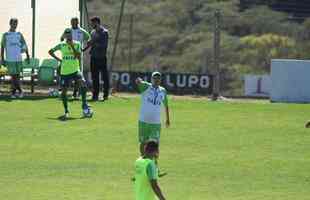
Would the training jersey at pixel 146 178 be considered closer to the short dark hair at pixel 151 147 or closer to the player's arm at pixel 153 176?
the player's arm at pixel 153 176

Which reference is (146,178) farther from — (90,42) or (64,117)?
(90,42)

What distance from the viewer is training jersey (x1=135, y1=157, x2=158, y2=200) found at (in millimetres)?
12344

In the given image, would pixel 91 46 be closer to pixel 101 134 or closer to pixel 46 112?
pixel 46 112

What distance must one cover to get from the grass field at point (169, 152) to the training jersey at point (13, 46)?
1294mm

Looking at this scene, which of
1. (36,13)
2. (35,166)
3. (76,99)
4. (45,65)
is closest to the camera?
(35,166)

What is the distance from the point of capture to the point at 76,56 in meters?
24.4

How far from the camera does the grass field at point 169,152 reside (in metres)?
16.6

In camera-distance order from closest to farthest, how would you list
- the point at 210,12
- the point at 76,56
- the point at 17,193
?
the point at 17,193
the point at 76,56
the point at 210,12

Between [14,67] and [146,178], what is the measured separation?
51.0 ft

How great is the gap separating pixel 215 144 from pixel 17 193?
596 cm

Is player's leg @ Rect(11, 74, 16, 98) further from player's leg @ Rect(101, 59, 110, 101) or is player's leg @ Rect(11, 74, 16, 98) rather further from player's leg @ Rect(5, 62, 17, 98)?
player's leg @ Rect(101, 59, 110, 101)

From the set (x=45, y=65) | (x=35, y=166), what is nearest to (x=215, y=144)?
(x=35, y=166)

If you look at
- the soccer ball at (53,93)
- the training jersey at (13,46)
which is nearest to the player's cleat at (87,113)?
the training jersey at (13,46)

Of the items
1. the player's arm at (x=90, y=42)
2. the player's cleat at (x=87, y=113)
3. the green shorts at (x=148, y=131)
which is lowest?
the player's cleat at (x=87, y=113)
